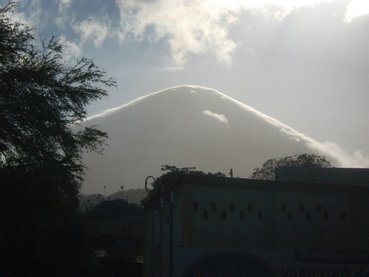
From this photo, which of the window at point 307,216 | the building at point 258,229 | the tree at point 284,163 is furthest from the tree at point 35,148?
the tree at point 284,163

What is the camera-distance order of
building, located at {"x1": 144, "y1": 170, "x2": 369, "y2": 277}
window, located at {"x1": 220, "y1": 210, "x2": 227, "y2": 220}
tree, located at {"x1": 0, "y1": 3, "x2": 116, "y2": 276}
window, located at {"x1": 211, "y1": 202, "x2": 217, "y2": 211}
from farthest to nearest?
window, located at {"x1": 220, "y1": 210, "x2": 227, "y2": 220} < window, located at {"x1": 211, "y1": 202, "x2": 217, "y2": 211} < building, located at {"x1": 144, "y1": 170, "x2": 369, "y2": 277} < tree, located at {"x1": 0, "y1": 3, "x2": 116, "y2": 276}

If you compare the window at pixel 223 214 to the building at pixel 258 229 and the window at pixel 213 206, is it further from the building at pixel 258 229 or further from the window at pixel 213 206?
the window at pixel 213 206

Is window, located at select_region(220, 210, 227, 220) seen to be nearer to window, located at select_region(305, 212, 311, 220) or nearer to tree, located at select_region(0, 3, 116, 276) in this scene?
window, located at select_region(305, 212, 311, 220)

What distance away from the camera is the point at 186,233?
116ft

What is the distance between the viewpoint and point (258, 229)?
37.8m

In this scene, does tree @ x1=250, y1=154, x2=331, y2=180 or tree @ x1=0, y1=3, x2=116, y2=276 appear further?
tree @ x1=250, y1=154, x2=331, y2=180

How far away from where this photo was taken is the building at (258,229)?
1302 inches

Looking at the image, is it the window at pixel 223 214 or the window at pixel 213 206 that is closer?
the window at pixel 213 206

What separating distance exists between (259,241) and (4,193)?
24217 millimetres

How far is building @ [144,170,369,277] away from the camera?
33062mm

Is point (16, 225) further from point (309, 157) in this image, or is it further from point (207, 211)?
point (309, 157)

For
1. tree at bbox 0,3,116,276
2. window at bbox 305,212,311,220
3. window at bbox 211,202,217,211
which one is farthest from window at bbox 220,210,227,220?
tree at bbox 0,3,116,276

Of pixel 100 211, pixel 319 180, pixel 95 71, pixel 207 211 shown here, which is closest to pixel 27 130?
pixel 95 71

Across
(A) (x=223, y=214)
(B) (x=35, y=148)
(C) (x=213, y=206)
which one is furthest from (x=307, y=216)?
(B) (x=35, y=148)
